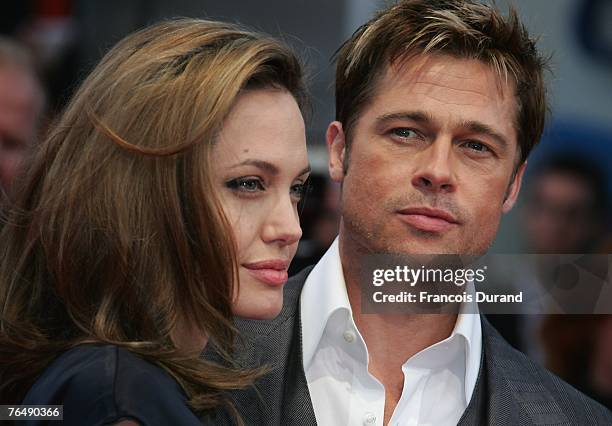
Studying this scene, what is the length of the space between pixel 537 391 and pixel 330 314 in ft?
1.41

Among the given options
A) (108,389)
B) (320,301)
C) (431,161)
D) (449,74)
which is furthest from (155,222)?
(449,74)

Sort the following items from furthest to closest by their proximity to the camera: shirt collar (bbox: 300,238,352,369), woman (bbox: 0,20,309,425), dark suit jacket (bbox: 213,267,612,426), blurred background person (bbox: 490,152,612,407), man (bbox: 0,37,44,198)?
1. man (bbox: 0,37,44,198)
2. blurred background person (bbox: 490,152,612,407)
3. shirt collar (bbox: 300,238,352,369)
4. dark suit jacket (bbox: 213,267,612,426)
5. woman (bbox: 0,20,309,425)

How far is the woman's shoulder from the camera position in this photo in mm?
1353

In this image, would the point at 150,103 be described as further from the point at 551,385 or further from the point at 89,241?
the point at 551,385

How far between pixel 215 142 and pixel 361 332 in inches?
21.7

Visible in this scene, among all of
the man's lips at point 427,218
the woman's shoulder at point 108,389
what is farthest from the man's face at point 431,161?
the woman's shoulder at point 108,389

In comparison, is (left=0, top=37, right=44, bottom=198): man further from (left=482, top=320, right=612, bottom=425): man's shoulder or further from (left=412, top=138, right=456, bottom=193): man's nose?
(left=482, top=320, right=612, bottom=425): man's shoulder

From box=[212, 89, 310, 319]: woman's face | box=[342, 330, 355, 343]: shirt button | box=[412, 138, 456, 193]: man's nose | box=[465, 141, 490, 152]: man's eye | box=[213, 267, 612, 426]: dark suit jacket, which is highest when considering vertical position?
box=[465, 141, 490, 152]: man's eye

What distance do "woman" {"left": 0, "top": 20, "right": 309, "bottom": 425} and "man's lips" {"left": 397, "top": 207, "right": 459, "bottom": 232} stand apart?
0.92ft

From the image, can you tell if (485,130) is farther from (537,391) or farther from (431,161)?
(537,391)

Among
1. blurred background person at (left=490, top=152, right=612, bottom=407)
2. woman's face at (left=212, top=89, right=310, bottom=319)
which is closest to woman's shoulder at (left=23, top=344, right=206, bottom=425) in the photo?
woman's face at (left=212, top=89, right=310, bottom=319)

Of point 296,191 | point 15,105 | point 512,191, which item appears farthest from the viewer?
→ point 15,105

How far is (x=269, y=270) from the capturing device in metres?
1.73

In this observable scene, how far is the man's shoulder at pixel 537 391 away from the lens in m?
1.90
